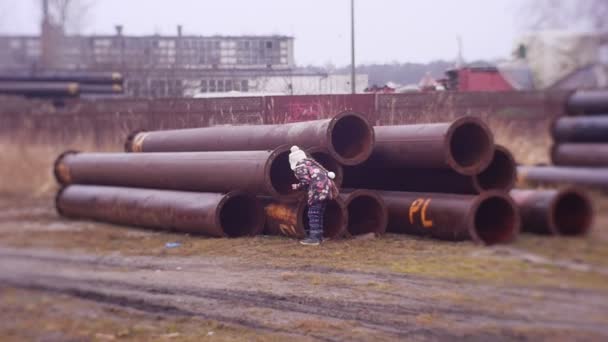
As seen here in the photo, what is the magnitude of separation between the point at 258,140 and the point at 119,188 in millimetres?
4108

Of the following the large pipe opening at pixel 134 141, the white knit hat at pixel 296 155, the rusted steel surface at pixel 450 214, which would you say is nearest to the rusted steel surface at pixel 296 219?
the rusted steel surface at pixel 450 214

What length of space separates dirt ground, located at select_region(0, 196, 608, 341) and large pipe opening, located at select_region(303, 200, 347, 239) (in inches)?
8.1

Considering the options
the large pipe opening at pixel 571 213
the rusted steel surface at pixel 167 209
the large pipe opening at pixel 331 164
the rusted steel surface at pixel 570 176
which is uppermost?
the rusted steel surface at pixel 570 176

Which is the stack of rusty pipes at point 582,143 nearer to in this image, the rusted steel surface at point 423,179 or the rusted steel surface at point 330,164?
the rusted steel surface at point 423,179

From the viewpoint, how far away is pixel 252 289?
5.87 metres

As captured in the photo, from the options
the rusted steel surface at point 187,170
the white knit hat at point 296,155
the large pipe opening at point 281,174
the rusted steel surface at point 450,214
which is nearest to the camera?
the rusted steel surface at point 450,214

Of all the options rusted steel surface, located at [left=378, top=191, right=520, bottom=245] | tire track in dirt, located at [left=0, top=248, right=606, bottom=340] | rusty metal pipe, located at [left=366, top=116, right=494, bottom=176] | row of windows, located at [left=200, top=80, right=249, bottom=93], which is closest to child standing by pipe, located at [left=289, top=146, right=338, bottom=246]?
rusty metal pipe, located at [left=366, top=116, right=494, bottom=176]

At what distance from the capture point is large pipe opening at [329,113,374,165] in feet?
19.5

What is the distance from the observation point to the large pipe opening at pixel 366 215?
699 centimetres

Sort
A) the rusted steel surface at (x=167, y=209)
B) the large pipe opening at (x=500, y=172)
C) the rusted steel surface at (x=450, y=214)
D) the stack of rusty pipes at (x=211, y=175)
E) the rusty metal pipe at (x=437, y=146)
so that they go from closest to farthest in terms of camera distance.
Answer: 1. the large pipe opening at (x=500, y=172)
2. the rusted steel surface at (x=450, y=214)
3. the rusty metal pipe at (x=437, y=146)
4. the stack of rusty pipes at (x=211, y=175)
5. the rusted steel surface at (x=167, y=209)

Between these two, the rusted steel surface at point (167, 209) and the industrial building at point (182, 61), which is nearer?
the industrial building at point (182, 61)

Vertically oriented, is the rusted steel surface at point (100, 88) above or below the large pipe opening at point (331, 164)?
above

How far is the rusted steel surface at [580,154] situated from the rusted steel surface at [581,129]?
19 mm

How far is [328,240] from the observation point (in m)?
6.92
